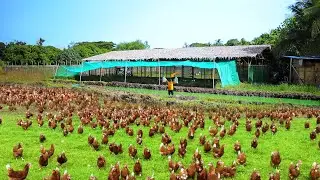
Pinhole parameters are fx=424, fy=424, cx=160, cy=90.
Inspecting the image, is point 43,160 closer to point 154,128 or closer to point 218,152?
point 218,152

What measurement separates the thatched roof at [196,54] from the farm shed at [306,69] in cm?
368

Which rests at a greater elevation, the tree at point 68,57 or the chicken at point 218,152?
the tree at point 68,57

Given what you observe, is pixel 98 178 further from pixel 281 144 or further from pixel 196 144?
pixel 281 144

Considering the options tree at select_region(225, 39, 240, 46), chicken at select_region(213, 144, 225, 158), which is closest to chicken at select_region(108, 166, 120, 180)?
chicken at select_region(213, 144, 225, 158)

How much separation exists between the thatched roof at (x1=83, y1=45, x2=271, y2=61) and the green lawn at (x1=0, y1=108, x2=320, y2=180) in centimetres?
2562

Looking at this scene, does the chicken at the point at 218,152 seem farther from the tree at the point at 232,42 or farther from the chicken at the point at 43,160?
the tree at the point at 232,42

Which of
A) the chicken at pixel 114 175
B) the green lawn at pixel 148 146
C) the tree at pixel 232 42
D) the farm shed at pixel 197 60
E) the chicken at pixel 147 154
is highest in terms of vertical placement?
the tree at pixel 232 42

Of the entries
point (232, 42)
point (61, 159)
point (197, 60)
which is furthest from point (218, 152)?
point (232, 42)

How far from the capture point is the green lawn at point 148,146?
8.47 meters

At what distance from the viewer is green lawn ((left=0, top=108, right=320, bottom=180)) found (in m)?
8.47

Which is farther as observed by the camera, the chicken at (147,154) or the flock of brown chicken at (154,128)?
the chicken at (147,154)

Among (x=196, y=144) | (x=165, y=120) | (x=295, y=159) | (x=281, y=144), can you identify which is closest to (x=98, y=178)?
(x=196, y=144)

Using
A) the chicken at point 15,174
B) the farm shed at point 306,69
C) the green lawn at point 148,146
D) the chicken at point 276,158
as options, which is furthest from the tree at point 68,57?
the chicken at point 15,174

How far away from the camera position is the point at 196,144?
10.9 metres
